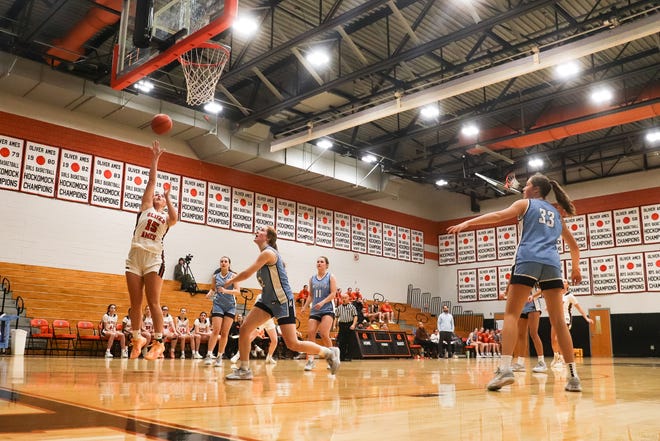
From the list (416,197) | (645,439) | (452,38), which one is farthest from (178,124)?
(645,439)

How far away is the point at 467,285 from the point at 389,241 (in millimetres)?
4640

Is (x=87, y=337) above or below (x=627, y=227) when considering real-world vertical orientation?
below

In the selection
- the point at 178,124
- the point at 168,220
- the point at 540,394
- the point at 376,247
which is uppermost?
the point at 178,124

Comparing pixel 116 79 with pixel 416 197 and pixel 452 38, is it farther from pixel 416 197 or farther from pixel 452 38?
pixel 416 197

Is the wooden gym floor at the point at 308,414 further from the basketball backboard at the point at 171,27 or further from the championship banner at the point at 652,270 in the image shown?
the championship banner at the point at 652,270

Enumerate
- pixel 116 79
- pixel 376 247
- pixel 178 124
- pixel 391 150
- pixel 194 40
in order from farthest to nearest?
pixel 376 247
pixel 391 150
pixel 178 124
pixel 116 79
pixel 194 40

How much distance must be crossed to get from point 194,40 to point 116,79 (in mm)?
2435

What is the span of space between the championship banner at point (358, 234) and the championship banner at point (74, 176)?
11242mm

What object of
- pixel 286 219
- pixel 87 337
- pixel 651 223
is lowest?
pixel 87 337

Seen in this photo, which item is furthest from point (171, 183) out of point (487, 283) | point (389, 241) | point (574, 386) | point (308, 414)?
point (308, 414)

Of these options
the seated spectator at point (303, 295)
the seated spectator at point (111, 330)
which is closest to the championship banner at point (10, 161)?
the seated spectator at point (111, 330)

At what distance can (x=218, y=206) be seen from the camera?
2003 centimetres

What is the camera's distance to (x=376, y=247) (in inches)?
1005

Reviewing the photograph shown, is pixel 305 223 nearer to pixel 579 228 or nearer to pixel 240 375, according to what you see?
pixel 579 228
